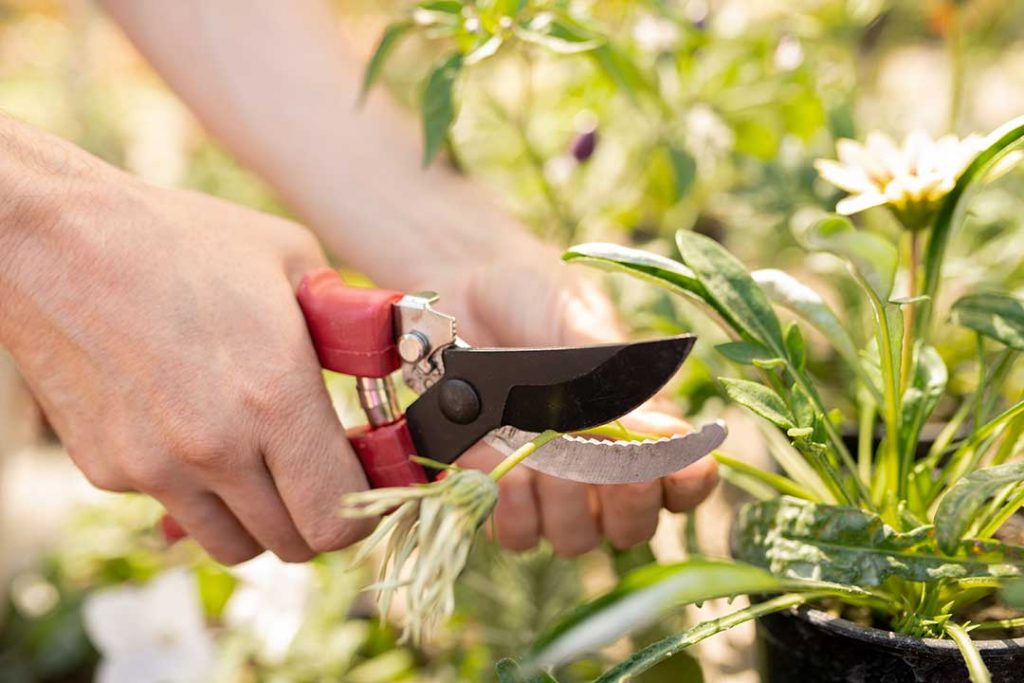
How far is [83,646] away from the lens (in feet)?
3.41

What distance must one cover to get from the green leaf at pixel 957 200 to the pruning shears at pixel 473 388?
17 centimetres

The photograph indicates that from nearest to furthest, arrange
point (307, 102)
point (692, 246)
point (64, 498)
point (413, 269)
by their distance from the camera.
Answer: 1. point (692, 246)
2. point (413, 269)
3. point (307, 102)
4. point (64, 498)

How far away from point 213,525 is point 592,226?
51 cm

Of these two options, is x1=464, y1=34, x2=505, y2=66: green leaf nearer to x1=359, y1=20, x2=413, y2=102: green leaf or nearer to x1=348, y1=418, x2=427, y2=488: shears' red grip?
x1=359, y1=20, x2=413, y2=102: green leaf

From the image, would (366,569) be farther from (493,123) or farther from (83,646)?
(493,123)

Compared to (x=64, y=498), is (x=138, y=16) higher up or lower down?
higher up

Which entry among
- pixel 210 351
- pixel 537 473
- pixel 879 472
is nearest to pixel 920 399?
pixel 879 472

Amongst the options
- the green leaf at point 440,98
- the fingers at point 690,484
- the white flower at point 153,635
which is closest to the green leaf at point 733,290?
the fingers at point 690,484

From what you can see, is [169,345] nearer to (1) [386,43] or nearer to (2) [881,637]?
(1) [386,43]

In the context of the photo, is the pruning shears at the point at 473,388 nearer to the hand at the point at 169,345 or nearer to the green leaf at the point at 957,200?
the hand at the point at 169,345

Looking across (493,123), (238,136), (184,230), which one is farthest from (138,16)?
(184,230)

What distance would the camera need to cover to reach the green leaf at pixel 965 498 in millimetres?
444

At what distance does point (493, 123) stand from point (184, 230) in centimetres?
48

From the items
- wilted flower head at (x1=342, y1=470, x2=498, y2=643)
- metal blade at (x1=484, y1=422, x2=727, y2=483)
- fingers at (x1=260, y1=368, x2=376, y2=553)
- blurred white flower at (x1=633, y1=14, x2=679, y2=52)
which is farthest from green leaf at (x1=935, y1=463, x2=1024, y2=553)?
blurred white flower at (x1=633, y1=14, x2=679, y2=52)
